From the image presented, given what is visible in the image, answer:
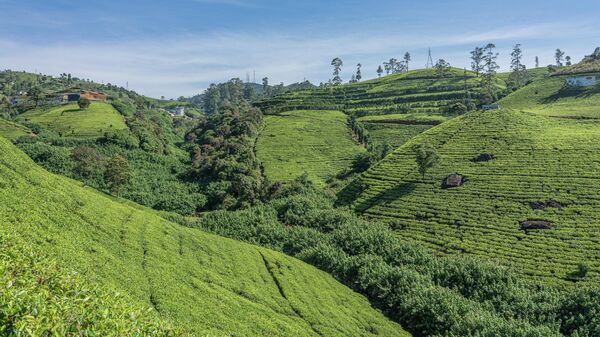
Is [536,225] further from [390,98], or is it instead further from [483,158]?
[390,98]

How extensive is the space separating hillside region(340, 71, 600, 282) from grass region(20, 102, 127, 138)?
80.5 meters

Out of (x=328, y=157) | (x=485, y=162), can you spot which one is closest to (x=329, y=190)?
(x=328, y=157)

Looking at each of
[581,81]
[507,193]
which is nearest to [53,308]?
[507,193]

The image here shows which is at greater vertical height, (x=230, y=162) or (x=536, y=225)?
(x=230, y=162)

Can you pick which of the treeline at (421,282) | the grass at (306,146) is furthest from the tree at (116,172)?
the grass at (306,146)

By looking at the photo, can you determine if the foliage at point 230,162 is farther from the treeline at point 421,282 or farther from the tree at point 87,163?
the tree at point 87,163

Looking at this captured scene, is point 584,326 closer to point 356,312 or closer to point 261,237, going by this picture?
point 356,312

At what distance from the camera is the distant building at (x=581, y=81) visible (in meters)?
136

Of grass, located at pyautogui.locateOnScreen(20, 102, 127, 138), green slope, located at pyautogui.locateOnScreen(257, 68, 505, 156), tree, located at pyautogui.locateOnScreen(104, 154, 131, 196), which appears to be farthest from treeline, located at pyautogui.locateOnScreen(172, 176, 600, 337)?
grass, located at pyautogui.locateOnScreen(20, 102, 127, 138)

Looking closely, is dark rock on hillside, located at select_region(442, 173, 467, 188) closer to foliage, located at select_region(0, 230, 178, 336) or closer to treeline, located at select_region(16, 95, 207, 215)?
treeline, located at select_region(16, 95, 207, 215)

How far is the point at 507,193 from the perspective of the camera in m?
65.1

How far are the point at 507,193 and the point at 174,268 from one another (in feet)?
192

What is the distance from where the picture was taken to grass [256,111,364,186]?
10125cm

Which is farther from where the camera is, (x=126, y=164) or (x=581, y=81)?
(x=581, y=81)
